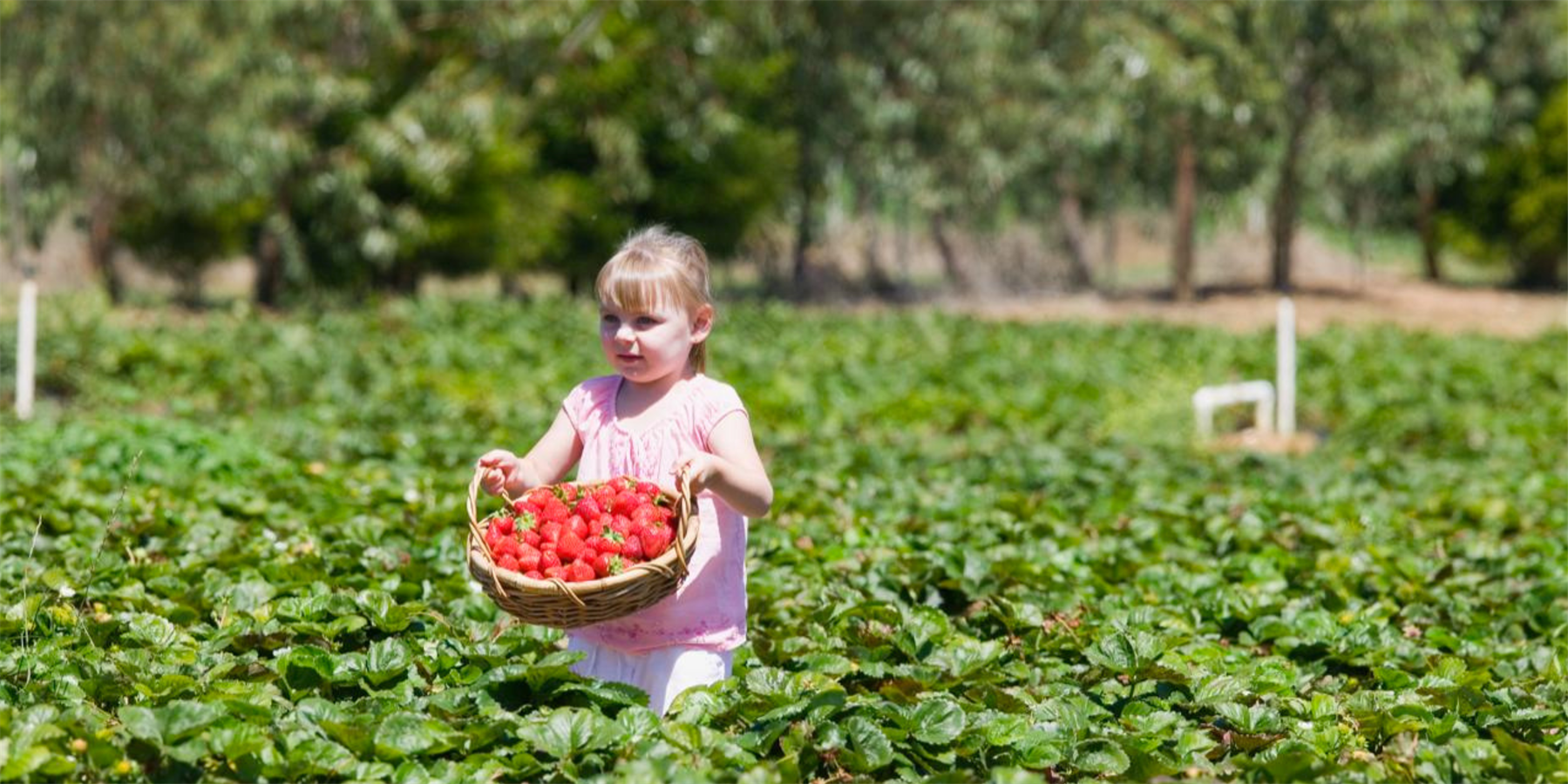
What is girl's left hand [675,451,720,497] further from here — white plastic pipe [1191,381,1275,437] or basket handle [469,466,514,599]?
white plastic pipe [1191,381,1275,437]

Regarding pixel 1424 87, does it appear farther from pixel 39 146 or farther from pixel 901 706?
pixel 901 706

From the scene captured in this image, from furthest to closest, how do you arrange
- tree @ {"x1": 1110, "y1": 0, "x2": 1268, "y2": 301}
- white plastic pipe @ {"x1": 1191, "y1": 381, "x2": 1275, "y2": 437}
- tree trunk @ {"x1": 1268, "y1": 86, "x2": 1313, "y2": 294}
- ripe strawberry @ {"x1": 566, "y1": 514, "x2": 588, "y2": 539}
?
1. tree trunk @ {"x1": 1268, "y1": 86, "x2": 1313, "y2": 294}
2. tree @ {"x1": 1110, "y1": 0, "x2": 1268, "y2": 301}
3. white plastic pipe @ {"x1": 1191, "y1": 381, "x2": 1275, "y2": 437}
4. ripe strawberry @ {"x1": 566, "y1": 514, "x2": 588, "y2": 539}

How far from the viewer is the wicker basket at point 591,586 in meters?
3.66

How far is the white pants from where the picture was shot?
414cm

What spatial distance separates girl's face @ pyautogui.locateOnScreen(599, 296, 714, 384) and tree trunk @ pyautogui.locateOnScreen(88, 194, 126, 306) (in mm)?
19653

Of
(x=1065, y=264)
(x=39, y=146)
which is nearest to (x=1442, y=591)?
(x=39, y=146)

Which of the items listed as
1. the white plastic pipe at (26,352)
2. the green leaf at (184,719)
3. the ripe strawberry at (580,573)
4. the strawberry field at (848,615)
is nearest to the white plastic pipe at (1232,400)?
the strawberry field at (848,615)

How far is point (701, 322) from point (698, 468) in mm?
514

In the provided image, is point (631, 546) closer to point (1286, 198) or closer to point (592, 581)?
point (592, 581)

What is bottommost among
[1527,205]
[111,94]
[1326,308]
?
[1326,308]

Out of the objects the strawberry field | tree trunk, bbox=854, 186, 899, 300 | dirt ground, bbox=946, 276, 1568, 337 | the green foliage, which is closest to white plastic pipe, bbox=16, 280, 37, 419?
the strawberry field

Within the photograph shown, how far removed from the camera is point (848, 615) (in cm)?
526

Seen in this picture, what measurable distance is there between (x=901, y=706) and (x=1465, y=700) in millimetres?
1414

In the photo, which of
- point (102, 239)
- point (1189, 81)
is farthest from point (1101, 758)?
point (1189, 81)
